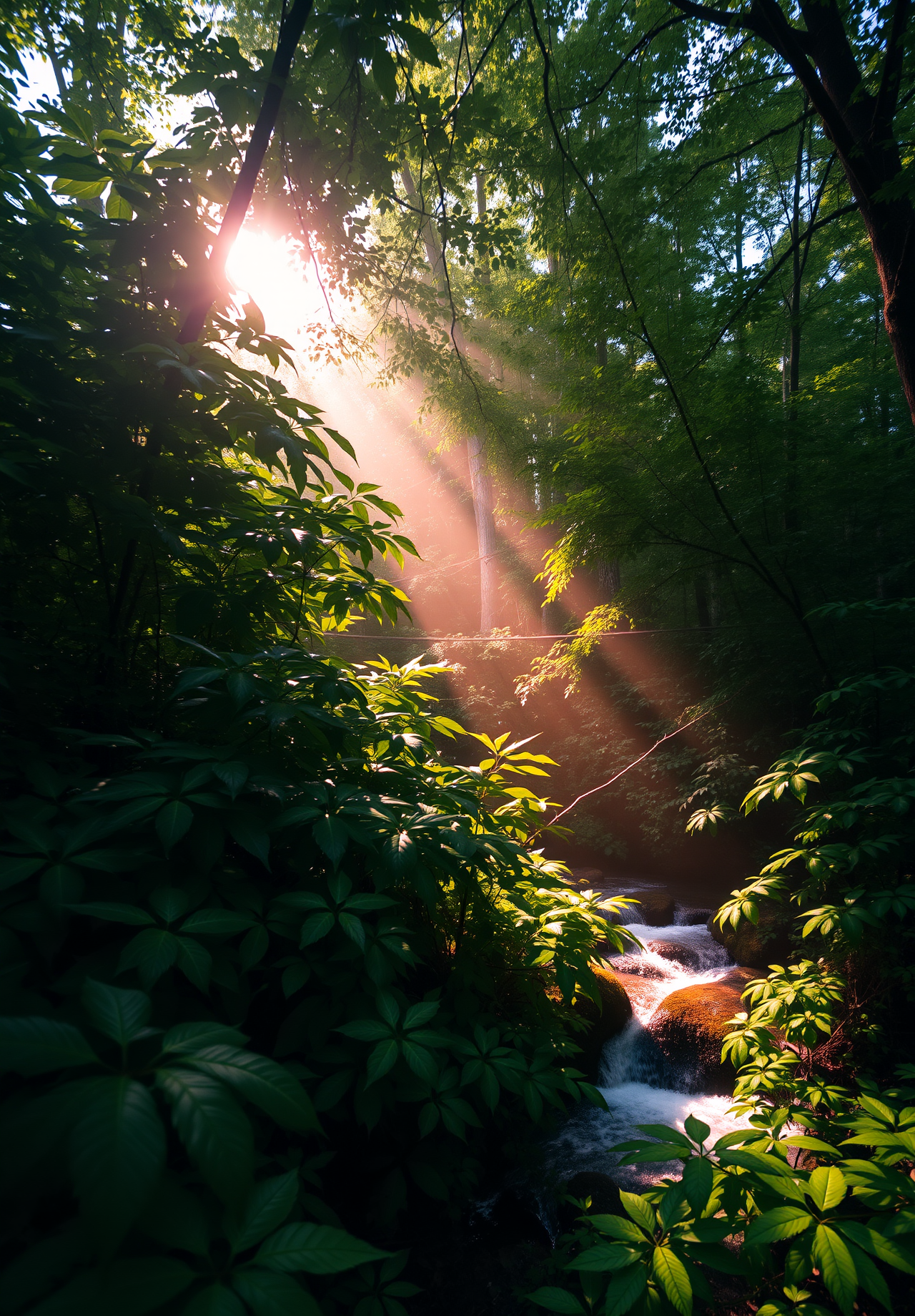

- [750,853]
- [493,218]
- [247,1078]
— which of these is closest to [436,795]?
[247,1078]

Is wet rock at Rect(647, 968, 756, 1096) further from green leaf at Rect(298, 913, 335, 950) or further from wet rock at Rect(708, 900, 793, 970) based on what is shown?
green leaf at Rect(298, 913, 335, 950)

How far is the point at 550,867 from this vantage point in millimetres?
1904

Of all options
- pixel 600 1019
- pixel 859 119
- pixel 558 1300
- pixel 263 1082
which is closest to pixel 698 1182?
pixel 558 1300

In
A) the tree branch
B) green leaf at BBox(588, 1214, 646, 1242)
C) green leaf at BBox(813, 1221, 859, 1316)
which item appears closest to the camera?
green leaf at BBox(813, 1221, 859, 1316)

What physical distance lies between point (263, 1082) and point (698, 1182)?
0.88 meters

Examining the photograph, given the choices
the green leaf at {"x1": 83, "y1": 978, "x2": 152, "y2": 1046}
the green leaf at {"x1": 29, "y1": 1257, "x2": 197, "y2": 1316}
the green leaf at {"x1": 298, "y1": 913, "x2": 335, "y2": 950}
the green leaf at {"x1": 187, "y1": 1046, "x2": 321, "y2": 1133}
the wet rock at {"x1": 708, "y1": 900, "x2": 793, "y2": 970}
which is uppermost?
the green leaf at {"x1": 83, "y1": 978, "x2": 152, "y2": 1046}

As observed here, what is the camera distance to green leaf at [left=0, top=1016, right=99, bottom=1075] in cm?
51

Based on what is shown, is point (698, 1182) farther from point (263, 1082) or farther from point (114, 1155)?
point (114, 1155)

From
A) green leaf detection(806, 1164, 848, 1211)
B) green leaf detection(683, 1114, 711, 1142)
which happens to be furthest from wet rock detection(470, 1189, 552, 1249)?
green leaf detection(806, 1164, 848, 1211)

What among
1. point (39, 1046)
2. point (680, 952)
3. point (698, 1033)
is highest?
point (39, 1046)

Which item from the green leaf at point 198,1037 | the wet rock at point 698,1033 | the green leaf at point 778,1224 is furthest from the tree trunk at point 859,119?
the wet rock at point 698,1033

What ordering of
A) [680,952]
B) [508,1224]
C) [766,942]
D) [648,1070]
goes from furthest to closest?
[680,952]
[766,942]
[648,1070]
[508,1224]

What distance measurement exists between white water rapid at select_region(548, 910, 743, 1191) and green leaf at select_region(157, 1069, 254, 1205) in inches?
79.9

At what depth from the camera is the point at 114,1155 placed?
47cm
